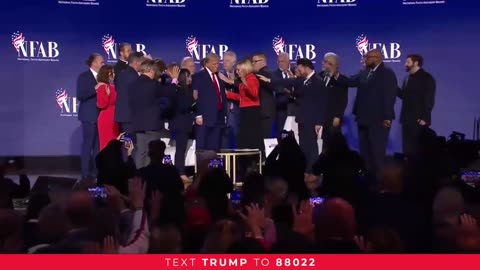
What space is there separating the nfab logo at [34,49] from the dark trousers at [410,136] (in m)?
4.46

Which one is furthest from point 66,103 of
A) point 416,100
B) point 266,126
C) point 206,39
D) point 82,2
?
point 416,100

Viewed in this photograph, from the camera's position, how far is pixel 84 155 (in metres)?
10.1

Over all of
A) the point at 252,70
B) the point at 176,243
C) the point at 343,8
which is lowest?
the point at 176,243

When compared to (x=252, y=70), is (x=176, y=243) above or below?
below

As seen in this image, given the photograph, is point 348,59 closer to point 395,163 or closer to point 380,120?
point 380,120

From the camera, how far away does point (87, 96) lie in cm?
998

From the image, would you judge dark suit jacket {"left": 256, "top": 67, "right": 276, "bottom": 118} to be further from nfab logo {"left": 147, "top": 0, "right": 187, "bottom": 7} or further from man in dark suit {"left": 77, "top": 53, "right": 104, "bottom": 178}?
nfab logo {"left": 147, "top": 0, "right": 187, "bottom": 7}

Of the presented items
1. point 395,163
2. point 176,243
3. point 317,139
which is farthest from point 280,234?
point 317,139

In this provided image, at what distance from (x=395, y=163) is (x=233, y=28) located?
749 centimetres

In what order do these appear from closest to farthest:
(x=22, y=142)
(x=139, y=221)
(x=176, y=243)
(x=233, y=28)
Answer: (x=176, y=243) < (x=139, y=221) < (x=22, y=142) < (x=233, y=28)

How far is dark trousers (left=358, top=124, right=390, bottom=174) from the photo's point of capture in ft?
31.4

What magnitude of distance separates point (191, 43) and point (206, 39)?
0.21 m

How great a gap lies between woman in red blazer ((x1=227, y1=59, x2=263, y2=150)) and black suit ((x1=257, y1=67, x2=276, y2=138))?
217mm

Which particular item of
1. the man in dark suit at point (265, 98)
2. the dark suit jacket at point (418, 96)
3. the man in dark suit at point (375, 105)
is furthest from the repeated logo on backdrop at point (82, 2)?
the dark suit jacket at point (418, 96)
